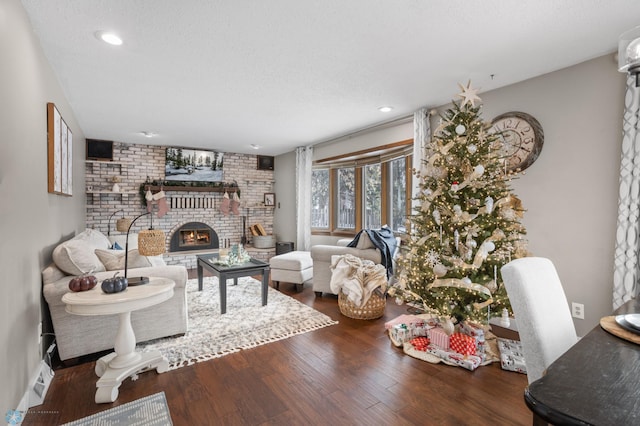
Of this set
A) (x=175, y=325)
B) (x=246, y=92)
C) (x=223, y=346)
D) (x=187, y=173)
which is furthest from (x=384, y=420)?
(x=187, y=173)

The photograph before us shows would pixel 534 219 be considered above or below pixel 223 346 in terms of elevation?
above

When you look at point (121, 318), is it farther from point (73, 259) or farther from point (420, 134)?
point (420, 134)

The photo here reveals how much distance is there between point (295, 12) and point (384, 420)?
7.77 ft

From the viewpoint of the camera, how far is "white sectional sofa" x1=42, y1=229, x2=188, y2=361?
7.17 feet

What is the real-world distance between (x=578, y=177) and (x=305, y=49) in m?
2.45

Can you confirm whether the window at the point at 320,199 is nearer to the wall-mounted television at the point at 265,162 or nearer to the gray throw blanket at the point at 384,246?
the wall-mounted television at the point at 265,162

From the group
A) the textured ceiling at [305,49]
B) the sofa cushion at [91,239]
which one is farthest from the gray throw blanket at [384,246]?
the sofa cushion at [91,239]

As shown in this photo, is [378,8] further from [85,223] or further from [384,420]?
[85,223]

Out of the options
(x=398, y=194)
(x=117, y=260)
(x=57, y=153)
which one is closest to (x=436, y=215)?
(x=398, y=194)

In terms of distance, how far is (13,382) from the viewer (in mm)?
1583

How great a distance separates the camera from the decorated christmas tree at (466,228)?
2.32 metres

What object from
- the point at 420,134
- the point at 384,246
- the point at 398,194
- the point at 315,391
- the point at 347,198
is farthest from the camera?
the point at 347,198

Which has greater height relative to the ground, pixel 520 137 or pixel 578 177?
pixel 520 137

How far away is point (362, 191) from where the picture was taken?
529 cm
